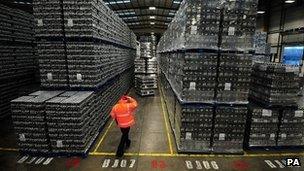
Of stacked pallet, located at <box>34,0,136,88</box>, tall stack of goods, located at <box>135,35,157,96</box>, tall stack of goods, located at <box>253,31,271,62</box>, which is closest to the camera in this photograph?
stacked pallet, located at <box>34,0,136,88</box>

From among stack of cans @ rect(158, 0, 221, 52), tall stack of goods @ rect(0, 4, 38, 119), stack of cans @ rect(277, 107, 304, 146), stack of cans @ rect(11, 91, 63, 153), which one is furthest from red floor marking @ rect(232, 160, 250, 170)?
Answer: tall stack of goods @ rect(0, 4, 38, 119)

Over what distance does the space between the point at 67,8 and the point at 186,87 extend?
4.16m

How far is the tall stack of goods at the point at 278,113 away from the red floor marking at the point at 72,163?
4936 mm

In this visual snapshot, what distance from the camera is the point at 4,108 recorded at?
9.30 m

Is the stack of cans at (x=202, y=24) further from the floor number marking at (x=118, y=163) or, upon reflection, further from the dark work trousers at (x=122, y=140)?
the floor number marking at (x=118, y=163)

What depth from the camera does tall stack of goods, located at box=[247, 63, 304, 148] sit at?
6492mm

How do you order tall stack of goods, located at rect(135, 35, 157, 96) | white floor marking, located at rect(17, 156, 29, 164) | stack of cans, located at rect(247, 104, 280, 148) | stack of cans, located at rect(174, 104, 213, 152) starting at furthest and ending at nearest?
tall stack of goods, located at rect(135, 35, 157, 96)
stack of cans, located at rect(247, 104, 280, 148)
stack of cans, located at rect(174, 104, 213, 152)
white floor marking, located at rect(17, 156, 29, 164)

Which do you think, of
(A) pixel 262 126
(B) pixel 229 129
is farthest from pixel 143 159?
(A) pixel 262 126

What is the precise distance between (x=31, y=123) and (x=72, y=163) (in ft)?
5.08

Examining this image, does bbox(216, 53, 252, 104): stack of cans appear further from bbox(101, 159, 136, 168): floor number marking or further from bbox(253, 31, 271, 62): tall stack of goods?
bbox(253, 31, 271, 62): tall stack of goods

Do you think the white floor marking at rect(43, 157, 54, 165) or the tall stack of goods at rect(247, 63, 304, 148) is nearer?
the white floor marking at rect(43, 157, 54, 165)

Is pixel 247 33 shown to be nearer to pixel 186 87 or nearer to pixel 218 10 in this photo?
pixel 218 10

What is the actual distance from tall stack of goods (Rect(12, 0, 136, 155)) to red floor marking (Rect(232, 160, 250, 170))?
4.07 m

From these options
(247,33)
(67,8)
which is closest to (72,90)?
(67,8)
